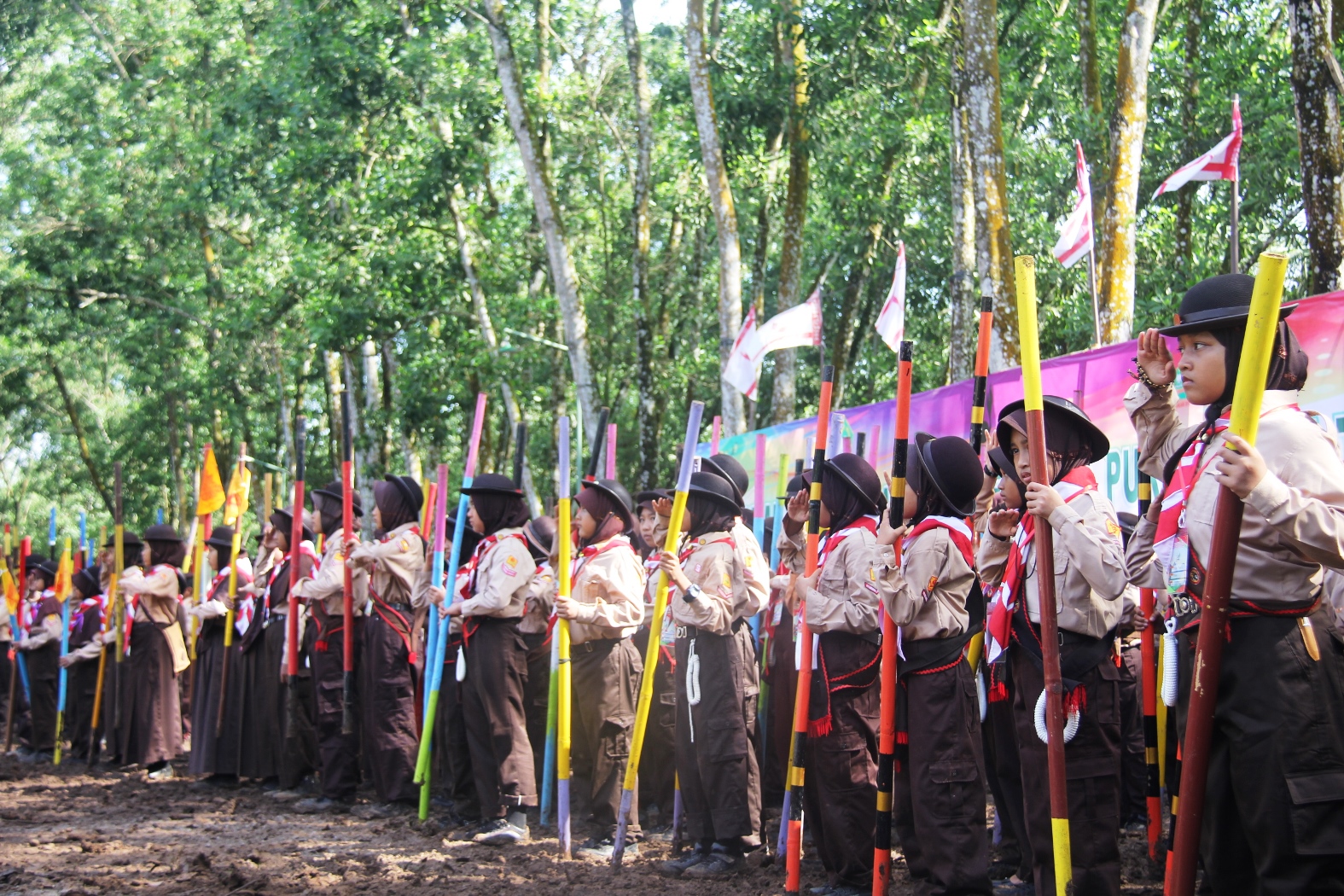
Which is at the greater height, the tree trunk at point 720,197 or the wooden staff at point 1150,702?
the tree trunk at point 720,197

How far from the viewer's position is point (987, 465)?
21.5 ft

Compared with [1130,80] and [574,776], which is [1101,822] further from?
[1130,80]

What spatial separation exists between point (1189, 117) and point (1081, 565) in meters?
14.6

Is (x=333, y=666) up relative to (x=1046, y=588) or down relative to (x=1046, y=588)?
down

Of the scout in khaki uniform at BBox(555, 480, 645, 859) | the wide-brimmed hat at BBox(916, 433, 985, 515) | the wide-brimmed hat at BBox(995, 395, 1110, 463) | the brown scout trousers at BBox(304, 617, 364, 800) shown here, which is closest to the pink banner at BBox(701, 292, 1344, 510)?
the wide-brimmed hat at BBox(995, 395, 1110, 463)

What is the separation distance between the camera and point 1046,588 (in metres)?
3.91

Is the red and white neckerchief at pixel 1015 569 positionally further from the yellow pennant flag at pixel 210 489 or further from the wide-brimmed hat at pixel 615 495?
the yellow pennant flag at pixel 210 489

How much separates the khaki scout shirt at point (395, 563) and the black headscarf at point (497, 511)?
2.50 ft

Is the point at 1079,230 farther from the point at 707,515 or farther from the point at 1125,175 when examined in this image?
the point at 707,515

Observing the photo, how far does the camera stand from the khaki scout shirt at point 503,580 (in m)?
7.75

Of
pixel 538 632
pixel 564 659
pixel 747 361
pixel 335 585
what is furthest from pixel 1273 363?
pixel 747 361

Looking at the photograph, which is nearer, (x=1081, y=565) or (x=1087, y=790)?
(x=1081, y=565)

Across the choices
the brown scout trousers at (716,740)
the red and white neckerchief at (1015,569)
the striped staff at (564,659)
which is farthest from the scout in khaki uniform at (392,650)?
the red and white neckerchief at (1015,569)

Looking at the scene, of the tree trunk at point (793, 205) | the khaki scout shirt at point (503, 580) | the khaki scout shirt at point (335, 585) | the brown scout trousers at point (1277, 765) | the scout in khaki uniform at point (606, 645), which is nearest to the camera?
the brown scout trousers at point (1277, 765)
